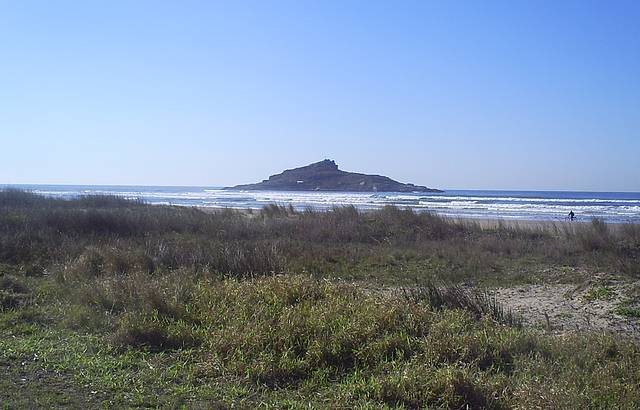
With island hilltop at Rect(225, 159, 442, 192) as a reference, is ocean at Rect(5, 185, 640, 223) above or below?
below

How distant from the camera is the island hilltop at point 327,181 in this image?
12106cm

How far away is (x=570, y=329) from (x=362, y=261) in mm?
8093

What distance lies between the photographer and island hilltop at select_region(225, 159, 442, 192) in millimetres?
121062

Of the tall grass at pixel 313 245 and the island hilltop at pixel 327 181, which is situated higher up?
the island hilltop at pixel 327 181

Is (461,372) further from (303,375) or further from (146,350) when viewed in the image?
(146,350)

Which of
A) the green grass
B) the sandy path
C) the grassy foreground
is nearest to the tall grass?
the grassy foreground

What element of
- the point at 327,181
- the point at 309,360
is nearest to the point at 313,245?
the point at 309,360

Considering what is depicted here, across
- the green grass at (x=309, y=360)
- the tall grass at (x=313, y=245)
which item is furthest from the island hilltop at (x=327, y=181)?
the green grass at (x=309, y=360)

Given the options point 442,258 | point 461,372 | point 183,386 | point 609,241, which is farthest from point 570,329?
point 609,241

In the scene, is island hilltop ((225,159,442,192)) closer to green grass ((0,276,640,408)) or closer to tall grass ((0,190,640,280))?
tall grass ((0,190,640,280))

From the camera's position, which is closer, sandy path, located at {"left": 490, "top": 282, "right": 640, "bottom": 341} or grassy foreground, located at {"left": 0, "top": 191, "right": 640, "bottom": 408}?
grassy foreground, located at {"left": 0, "top": 191, "right": 640, "bottom": 408}

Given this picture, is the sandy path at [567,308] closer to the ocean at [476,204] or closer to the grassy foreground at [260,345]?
the grassy foreground at [260,345]

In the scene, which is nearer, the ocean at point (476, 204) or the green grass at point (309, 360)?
the green grass at point (309, 360)

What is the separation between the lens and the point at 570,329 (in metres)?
8.46
